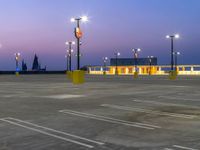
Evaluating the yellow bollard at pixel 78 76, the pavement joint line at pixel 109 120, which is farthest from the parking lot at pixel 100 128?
the yellow bollard at pixel 78 76

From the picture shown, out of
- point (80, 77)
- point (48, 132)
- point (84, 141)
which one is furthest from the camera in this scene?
point (80, 77)

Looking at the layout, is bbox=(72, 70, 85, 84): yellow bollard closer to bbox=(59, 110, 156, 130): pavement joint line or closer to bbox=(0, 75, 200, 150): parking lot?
bbox=(0, 75, 200, 150): parking lot

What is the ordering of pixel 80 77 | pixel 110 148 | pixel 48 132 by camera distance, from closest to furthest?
pixel 110 148
pixel 48 132
pixel 80 77

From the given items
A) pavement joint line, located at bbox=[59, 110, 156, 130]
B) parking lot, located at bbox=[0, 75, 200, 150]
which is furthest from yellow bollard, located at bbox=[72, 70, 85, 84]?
pavement joint line, located at bbox=[59, 110, 156, 130]

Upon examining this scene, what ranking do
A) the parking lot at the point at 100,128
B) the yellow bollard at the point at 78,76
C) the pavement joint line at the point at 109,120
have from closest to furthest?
1. the parking lot at the point at 100,128
2. the pavement joint line at the point at 109,120
3. the yellow bollard at the point at 78,76

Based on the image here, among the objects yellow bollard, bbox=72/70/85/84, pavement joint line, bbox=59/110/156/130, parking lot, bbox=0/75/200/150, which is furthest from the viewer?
yellow bollard, bbox=72/70/85/84

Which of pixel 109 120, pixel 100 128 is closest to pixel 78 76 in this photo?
pixel 109 120

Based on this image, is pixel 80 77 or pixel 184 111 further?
pixel 80 77

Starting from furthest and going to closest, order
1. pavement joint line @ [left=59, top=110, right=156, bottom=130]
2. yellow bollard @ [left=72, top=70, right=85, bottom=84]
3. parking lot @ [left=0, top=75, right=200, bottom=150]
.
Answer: yellow bollard @ [left=72, top=70, right=85, bottom=84], pavement joint line @ [left=59, top=110, right=156, bottom=130], parking lot @ [left=0, top=75, right=200, bottom=150]

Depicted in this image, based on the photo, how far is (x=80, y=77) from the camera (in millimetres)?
32125

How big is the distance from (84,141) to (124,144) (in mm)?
Answer: 859

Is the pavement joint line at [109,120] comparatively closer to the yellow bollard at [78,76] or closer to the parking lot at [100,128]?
the parking lot at [100,128]

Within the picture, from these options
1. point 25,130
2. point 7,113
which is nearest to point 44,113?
point 7,113

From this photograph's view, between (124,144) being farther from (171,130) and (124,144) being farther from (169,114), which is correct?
(169,114)
